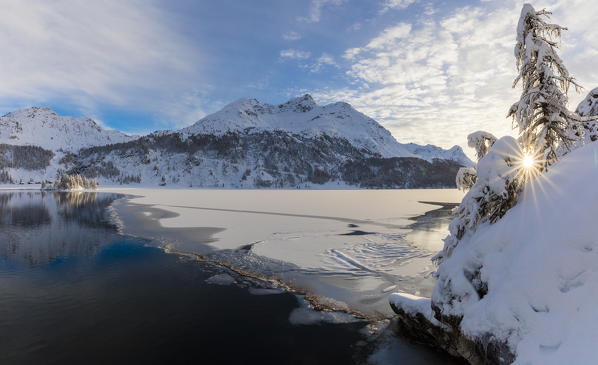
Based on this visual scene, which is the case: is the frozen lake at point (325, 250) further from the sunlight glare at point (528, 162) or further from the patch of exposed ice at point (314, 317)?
the sunlight glare at point (528, 162)

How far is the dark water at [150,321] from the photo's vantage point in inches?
344

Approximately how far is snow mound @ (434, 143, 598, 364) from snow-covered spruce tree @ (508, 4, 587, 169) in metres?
1.13

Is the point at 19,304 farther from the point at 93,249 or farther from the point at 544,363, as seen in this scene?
the point at 544,363

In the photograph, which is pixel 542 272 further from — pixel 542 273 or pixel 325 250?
pixel 325 250

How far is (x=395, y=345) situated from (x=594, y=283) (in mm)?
5764

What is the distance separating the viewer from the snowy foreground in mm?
5275

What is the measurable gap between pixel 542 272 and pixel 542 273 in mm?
26

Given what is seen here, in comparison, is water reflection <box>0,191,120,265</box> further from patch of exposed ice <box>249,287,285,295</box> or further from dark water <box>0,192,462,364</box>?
patch of exposed ice <box>249,287,285,295</box>

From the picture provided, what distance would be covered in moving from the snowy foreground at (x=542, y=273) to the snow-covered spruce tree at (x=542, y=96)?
3.51 ft

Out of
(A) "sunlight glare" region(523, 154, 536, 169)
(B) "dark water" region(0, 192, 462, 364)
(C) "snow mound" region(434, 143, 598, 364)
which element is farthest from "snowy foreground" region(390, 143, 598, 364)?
(B) "dark water" region(0, 192, 462, 364)

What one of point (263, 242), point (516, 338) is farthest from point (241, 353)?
point (263, 242)

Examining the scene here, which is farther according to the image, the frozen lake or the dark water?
the frozen lake

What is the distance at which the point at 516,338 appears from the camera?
20.3 ft

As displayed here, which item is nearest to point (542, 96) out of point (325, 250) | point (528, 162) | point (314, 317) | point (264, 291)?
point (528, 162)
